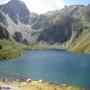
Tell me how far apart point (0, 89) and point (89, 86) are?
3369 centimetres

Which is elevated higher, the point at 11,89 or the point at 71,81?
the point at 11,89

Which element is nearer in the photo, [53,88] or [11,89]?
[11,89]

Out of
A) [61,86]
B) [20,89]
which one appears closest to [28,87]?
[20,89]

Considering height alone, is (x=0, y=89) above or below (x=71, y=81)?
above

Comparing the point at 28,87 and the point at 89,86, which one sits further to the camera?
the point at 89,86

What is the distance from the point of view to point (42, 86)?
9475cm

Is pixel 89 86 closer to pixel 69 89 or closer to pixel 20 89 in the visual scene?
pixel 69 89

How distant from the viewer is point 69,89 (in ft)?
305

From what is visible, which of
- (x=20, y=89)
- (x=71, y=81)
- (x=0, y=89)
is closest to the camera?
(x=0, y=89)

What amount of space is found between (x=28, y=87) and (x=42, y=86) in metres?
5.68

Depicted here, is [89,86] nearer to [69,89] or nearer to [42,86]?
[69,89]

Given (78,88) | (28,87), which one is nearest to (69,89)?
(78,88)

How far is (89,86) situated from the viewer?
323 ft

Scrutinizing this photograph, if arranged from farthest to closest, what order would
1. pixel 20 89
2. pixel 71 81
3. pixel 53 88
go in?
pixel 71 81 → pixel 53 88 → pixel 20 89
